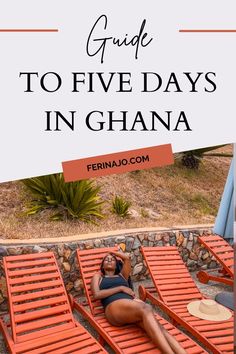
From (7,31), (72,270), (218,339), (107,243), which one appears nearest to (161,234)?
(107,243)

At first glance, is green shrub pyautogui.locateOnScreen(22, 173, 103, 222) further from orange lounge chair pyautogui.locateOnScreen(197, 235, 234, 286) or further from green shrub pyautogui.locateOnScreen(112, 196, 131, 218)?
orange lounge chair pyautogui.locateOnScreen(197, 235, 234, 286)

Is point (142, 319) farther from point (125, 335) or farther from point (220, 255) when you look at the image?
point (220, 255)

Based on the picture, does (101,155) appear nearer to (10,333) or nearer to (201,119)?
(201,119)

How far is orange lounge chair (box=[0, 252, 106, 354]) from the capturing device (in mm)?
4027

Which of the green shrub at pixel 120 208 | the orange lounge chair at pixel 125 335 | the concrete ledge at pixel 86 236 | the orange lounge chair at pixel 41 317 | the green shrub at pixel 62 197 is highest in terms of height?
the green shrub at pixel 62 197

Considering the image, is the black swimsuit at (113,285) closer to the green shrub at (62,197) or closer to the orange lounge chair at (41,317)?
the orange lounge chair at (41,317)

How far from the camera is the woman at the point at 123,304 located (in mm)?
4054

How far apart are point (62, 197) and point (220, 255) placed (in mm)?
3170

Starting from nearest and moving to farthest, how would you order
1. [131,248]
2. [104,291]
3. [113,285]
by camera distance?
[104,291], [113,285], [131,248]

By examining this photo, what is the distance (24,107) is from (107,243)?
9.84 feet

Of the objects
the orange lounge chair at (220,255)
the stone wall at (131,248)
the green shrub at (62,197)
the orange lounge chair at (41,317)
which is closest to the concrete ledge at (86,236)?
the stone wall at (131,248)

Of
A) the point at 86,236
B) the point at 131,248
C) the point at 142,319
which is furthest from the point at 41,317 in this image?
the point at 131,248

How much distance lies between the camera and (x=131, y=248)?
6.76 metres

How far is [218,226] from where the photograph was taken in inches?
239
